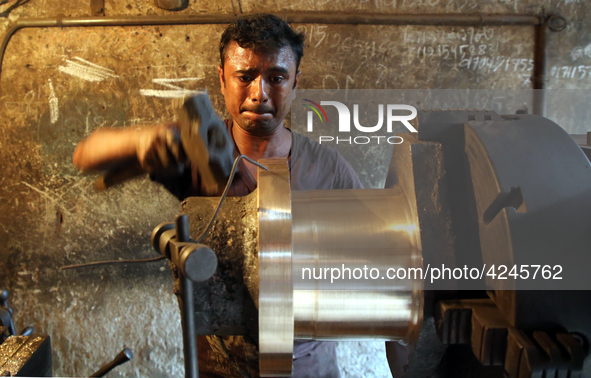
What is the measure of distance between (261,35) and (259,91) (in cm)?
18

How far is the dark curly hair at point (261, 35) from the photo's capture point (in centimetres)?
117

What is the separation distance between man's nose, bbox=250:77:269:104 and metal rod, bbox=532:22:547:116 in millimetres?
1712

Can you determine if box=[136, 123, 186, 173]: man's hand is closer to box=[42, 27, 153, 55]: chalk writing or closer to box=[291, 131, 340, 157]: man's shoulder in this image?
box=[291, 131, 340, 157]: man's shoulder

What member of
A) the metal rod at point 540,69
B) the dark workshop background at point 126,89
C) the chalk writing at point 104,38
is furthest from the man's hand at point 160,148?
the metal rod at point 540,69

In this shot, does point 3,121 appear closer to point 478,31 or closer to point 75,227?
point 75,227

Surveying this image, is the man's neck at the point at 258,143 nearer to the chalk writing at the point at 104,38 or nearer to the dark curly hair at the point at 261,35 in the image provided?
the dark curly hair at the point at 261,35

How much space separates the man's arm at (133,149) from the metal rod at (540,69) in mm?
2129

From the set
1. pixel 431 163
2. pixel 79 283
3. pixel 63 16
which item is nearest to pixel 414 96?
pixel 431 163

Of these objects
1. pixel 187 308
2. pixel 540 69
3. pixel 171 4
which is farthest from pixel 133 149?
pixel 540 69

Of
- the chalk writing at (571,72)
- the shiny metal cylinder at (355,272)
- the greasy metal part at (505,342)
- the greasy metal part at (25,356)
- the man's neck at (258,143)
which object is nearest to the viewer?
the greasy metal part at (505,342)

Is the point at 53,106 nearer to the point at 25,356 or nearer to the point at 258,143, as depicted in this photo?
the point at 258,143

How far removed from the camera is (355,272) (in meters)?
0.57

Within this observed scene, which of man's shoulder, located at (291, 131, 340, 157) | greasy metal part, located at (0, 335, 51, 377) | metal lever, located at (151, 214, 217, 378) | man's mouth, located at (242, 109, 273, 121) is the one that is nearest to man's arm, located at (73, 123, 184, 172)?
metal lever, located at (151, 214, 217, 378)

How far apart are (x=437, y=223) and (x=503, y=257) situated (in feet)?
0.33
